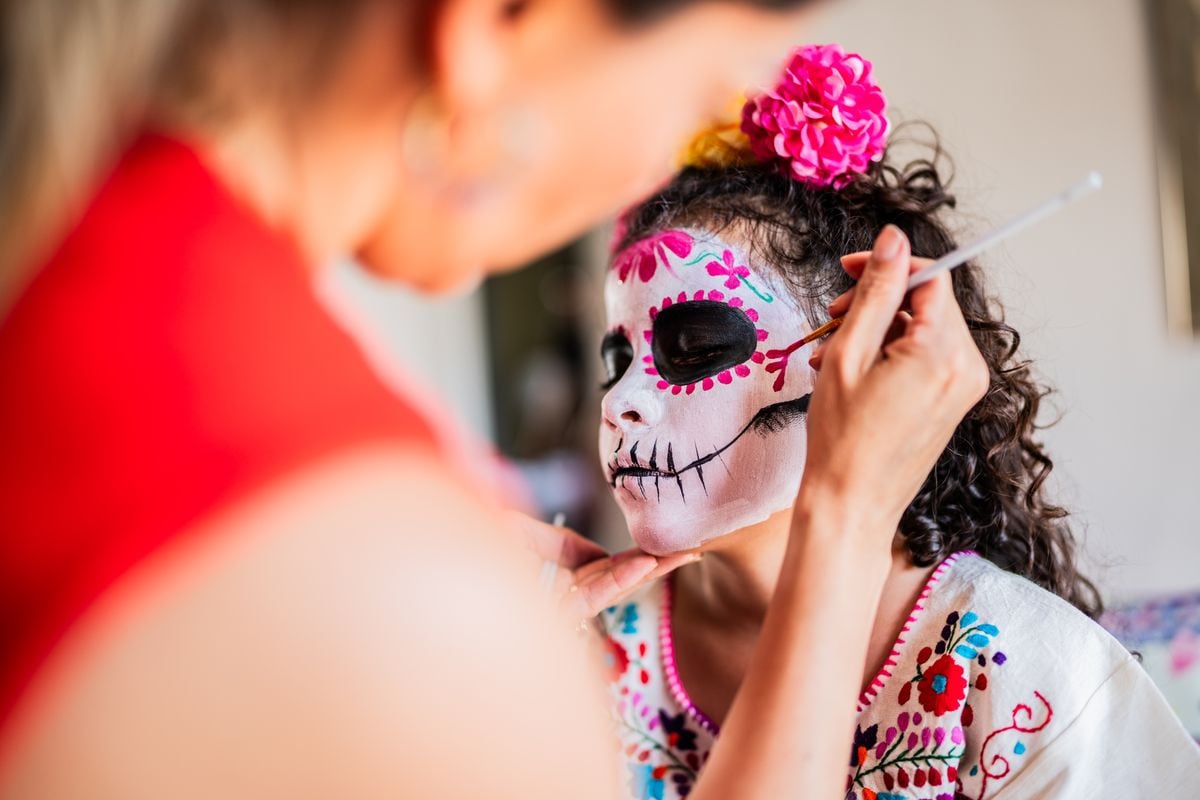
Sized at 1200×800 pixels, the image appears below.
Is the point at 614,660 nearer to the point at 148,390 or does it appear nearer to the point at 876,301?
the point at 876,301

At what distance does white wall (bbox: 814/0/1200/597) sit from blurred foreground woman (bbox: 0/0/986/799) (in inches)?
30.8

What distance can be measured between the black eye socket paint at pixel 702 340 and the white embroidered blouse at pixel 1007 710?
225 mm

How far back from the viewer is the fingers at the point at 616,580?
0.85 m

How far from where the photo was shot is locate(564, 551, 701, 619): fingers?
85 cm

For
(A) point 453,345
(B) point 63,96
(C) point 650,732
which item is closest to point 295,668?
(B) point 63,96

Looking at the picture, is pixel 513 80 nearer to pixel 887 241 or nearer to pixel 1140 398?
pixel 887 241

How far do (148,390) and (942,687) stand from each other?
583 millimetres

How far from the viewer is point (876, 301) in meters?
→ 0.61

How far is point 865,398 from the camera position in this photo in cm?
59

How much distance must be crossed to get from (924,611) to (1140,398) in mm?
560

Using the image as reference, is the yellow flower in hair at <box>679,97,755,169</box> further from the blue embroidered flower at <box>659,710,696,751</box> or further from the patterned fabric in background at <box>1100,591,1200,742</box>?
the patterned fabric in background at <box>1100,591,1200,742</box>

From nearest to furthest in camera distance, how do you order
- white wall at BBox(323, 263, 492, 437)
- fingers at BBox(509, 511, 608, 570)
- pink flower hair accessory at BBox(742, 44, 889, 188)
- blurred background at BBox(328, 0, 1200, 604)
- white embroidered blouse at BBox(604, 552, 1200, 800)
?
white embroidered blouse at BBox(604, 552, 1200, 800) < pink flower hair accessory at BBox(742, 44, 889, 188) < fingers at BBox(509, 511, 608, 570) < blurred background at BBox(328, 0, 1200, 604) < white wall at BBox(323, 263, 492, 437)

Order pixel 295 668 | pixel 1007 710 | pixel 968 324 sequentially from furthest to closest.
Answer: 1. pixel 968 324
2. pixel 1007 710
3. pixel 295 668

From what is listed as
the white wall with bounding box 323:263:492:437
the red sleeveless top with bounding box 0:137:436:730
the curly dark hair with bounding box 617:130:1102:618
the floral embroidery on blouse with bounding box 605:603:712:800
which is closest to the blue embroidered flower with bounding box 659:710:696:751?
the floral embroidery on blouse with bounding box 605:603:712:800
